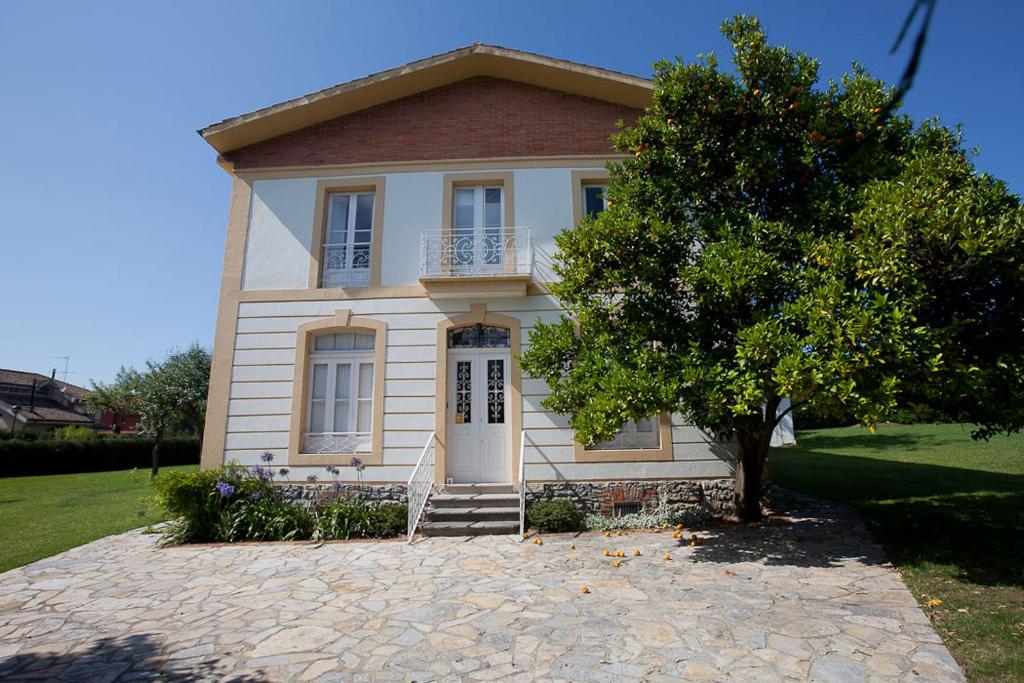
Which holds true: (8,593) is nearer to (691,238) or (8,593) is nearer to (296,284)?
(296,284)

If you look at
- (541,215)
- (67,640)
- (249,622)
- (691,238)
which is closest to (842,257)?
(691,238)

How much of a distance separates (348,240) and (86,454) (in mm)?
18830

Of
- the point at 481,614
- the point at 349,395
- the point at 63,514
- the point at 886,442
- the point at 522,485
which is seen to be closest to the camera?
the point at 481,614

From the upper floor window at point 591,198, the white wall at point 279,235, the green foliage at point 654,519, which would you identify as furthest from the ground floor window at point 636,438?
the white wall at point 279,235

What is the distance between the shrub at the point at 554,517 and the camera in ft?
27.2

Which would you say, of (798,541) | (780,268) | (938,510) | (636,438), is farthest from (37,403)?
(938,510)

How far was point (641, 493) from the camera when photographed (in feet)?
29.6

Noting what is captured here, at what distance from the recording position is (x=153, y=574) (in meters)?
6.62

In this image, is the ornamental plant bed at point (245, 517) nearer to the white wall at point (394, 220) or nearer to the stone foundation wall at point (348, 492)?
the stone foundation wall at point (348, 492)

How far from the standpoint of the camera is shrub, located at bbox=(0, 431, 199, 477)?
19812 millimetres

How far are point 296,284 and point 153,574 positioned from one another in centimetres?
532

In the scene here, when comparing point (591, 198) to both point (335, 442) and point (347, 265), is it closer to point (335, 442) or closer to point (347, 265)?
point (347, 265)

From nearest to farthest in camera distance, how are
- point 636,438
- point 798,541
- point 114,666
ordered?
point 114,666, point 798,541, point 636,438

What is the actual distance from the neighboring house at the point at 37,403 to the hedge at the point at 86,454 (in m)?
12.4
